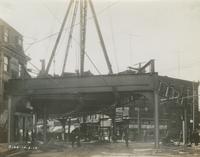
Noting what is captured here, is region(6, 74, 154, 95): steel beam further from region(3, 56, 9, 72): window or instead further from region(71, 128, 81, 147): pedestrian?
region(3, 56, 9, 72): window

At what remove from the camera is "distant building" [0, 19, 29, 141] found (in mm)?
35338

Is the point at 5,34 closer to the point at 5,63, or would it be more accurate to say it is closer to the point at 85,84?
the point at 5,63

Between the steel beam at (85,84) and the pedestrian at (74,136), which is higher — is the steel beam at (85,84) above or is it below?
above

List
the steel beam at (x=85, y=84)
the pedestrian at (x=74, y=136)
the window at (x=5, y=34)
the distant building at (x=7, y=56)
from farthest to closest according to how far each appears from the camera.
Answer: the window at (x=5, y=34), the distant building at (x=7, y=56), the pedestrian at (x=74, y=136), the steel beam at (x=85, y=84)

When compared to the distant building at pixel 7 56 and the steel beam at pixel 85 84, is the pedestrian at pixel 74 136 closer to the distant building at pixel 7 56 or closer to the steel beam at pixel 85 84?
the steel beam at pixel 85 84

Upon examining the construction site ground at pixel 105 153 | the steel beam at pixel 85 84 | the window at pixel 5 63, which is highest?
the window at pixel 5 63

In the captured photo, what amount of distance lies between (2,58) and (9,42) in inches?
111

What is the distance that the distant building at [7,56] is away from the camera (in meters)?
35.3

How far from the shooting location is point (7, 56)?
39000mm

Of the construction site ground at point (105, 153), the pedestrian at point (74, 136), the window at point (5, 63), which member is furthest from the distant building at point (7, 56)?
the construction site ground at point (105, 153)

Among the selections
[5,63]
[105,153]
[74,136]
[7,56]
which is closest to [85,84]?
[105,153]

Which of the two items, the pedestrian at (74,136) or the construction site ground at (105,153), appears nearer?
the construction site ground at (105,153)

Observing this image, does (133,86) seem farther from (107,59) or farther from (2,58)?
(2,58)

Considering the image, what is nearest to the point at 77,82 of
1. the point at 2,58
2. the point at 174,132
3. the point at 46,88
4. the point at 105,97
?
the point at 46,88
